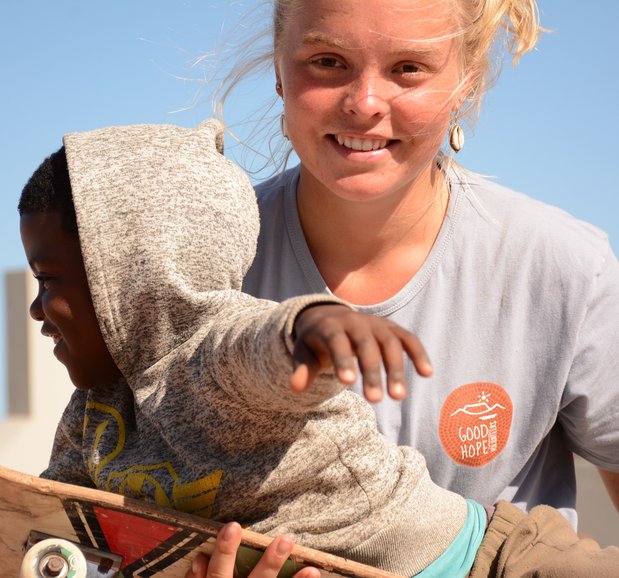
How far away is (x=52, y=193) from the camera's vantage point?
6.39 ft

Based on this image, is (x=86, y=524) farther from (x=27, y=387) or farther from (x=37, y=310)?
(x=27, y=387)

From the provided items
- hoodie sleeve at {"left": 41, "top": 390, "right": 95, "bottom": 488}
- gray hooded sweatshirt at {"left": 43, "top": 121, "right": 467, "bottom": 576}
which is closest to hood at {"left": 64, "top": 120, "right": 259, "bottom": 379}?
gray hooded sweatshirt at {"left": 43, "top": 121, "right": 467, "bottom": 576}

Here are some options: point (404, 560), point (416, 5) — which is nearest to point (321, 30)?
point (416, 5)

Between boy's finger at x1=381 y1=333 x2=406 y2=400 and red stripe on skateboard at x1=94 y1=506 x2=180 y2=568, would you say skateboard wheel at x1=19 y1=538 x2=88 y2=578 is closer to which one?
red stripe on skateboard at x1=94 y1=506 x2=180 y2=568

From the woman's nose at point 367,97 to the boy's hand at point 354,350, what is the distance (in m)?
1.08

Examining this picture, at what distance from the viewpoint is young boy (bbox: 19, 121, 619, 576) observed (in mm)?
1757

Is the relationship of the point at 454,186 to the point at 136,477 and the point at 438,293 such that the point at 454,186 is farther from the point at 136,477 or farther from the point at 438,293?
the point at 136,477

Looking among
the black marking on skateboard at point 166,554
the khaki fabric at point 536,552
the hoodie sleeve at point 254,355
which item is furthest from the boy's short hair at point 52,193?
the khaki fabric at point 536,552

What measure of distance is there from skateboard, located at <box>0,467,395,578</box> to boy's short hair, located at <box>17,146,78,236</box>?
51 centimetres

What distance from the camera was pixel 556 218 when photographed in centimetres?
270

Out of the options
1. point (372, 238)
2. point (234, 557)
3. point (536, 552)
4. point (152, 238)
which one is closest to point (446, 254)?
point (372, 238)

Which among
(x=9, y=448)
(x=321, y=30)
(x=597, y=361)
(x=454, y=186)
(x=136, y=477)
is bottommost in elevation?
(x=9, y=448)

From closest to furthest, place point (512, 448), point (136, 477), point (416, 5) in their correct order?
1. point (136, 477)
2. point (416, 5)
3. point (512, 448)

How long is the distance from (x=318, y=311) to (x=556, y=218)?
1.54m
